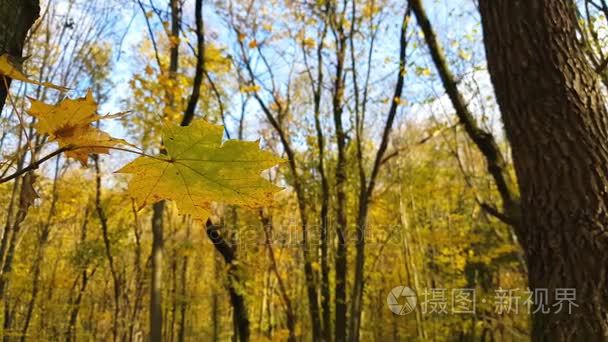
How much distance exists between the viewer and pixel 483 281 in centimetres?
1197

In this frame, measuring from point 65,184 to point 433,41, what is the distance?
9487 millimetres

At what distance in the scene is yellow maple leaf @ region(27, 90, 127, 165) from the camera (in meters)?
0.42

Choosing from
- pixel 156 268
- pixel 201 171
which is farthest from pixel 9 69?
pixel 156 268

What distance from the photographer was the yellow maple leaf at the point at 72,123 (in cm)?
42

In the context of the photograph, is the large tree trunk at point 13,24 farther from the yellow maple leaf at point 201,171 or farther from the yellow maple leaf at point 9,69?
the yellow maple leaf at point 201,171

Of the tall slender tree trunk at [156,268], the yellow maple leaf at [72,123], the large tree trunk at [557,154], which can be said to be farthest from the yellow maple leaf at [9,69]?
the tall slender tree trunk at [156,268]

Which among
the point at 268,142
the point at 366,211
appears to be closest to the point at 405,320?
the point at 268,142

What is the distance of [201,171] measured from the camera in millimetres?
504

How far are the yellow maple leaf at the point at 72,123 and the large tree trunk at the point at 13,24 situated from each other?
0.13ft

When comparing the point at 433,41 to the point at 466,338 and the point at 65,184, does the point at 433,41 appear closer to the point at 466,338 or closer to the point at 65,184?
the point at 65,184

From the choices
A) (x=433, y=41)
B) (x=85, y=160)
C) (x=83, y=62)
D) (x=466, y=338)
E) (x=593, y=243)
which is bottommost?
(x=466, y=338)

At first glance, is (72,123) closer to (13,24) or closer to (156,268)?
(13,24)

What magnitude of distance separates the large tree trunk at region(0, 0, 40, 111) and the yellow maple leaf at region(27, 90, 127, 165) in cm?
4

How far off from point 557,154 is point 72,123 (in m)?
1.39
